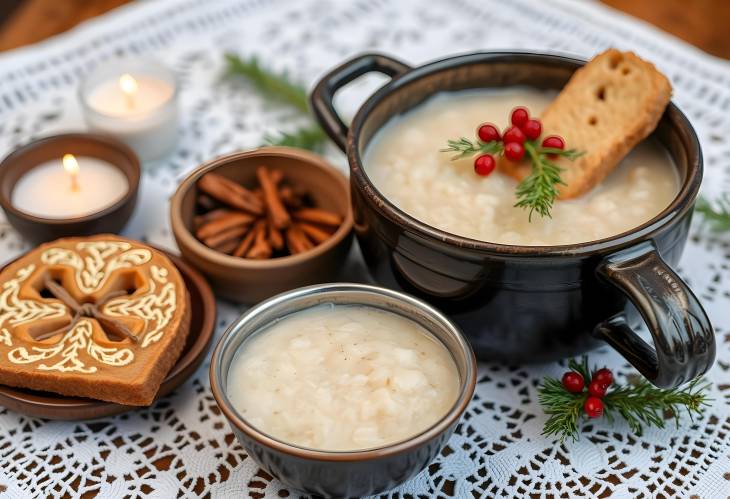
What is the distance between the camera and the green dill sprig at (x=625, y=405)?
1.29 metres

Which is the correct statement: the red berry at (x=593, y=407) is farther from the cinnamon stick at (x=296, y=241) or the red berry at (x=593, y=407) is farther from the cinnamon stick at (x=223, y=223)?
the cinnamon stick at (x=223, y=223)

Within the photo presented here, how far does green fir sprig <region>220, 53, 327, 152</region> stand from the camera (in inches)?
72.5

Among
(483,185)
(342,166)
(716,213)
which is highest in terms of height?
(483,185)

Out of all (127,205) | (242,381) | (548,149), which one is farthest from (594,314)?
(127,205)

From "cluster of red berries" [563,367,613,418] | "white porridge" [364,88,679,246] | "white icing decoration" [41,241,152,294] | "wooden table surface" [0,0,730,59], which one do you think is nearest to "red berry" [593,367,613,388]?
"cluster of red berries" [563,367,613,418]

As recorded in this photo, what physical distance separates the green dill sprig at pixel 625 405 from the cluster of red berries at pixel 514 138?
338 millimetres

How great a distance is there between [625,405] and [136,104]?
1127mm

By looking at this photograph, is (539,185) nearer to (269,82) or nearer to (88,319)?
(88,319)

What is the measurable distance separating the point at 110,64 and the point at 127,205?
45cm

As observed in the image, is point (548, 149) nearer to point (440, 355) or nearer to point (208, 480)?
point (440, 355)

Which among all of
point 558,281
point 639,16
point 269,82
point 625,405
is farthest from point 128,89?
point 639,16

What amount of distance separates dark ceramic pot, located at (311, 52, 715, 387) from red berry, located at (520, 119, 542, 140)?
0.70ft

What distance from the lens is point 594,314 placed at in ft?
4.22

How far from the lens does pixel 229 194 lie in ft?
5.24
